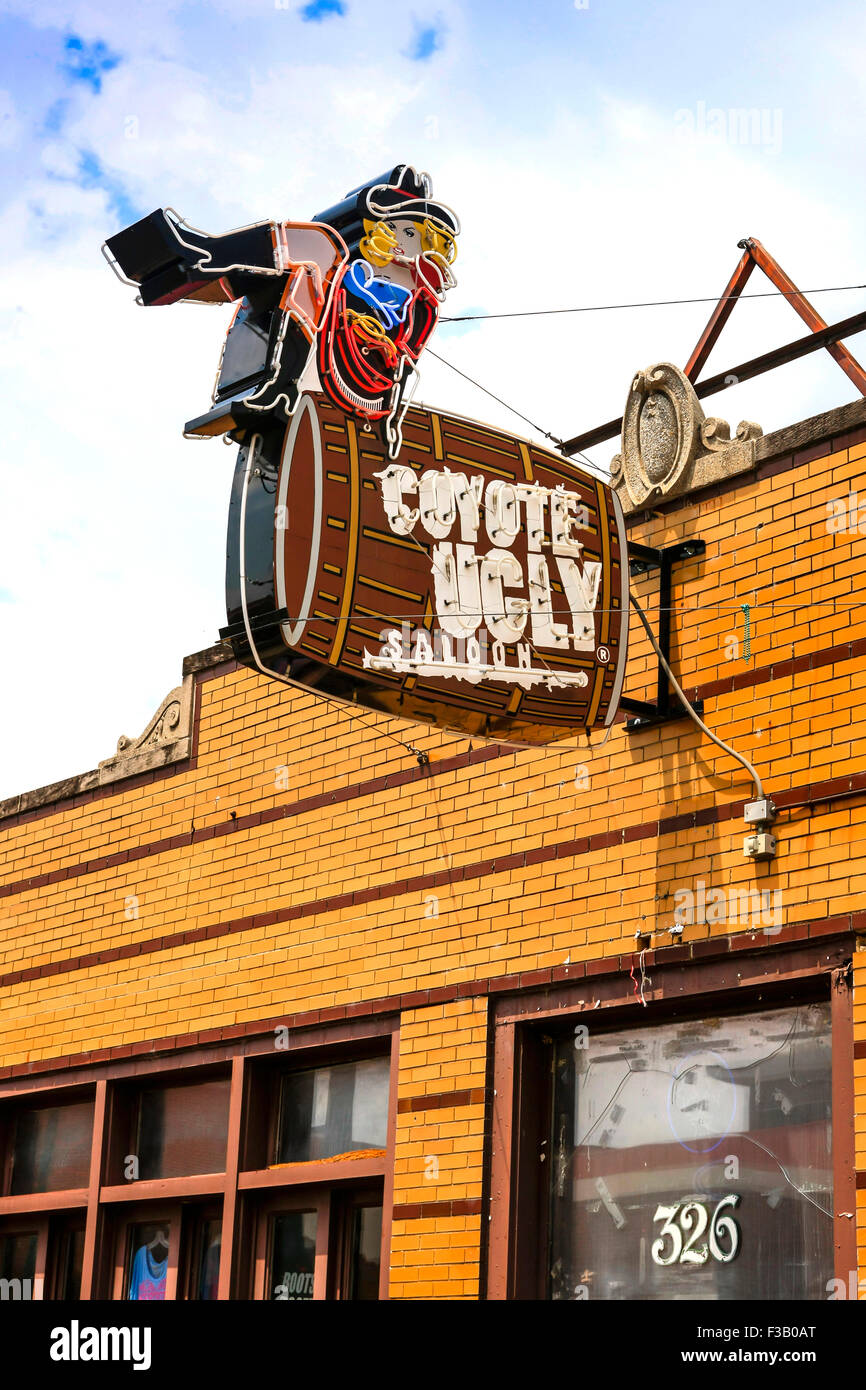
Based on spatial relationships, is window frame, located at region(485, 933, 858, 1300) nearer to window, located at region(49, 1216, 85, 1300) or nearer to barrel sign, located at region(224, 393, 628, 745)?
barrel sign, located at region(224, 393, 628, 745)

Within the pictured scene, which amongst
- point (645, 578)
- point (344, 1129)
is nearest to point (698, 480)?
point (645, 578)

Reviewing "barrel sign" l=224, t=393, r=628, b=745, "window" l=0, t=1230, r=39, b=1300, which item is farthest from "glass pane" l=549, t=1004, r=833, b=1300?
"window" l=0, t=1230, r=39, b=1300

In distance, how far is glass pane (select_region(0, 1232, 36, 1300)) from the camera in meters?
13.3

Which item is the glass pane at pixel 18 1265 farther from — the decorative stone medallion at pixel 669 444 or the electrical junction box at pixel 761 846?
the decorative stone medallion at pixel 669 444

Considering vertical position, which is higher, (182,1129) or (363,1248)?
(182,1129)

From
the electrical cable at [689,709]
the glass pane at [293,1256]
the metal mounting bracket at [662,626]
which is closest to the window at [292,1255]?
the glass pane at [293,1256]

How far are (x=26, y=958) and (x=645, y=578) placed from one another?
22.5 ft

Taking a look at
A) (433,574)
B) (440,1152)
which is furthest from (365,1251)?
(433,574)

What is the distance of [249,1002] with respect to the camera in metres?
11.8

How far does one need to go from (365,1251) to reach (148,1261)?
7.40 feet

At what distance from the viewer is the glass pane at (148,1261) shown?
40.0ft

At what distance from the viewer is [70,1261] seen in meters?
13.2

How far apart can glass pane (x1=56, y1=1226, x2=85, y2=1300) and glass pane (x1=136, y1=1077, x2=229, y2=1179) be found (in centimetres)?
105

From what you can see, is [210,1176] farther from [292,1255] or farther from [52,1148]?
[52,1148]
